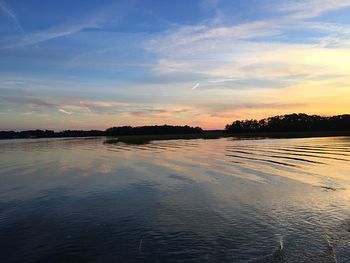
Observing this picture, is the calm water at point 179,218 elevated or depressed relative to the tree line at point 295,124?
depressed

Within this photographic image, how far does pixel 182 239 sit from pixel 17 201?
32.7 ft

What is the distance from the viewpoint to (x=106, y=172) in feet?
90.2

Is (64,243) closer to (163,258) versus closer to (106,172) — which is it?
(163,258)

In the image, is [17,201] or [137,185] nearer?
[17,201]

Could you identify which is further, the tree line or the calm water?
the tree line

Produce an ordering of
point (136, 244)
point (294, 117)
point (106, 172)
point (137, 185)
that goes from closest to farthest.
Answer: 1. point (136, 244)
2. point (137, 185)
3. point (106, 172)
4. point (294, 117)

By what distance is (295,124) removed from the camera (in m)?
163

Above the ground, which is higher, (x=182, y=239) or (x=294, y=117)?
(x=294, y=117)

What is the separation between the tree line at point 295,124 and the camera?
14850cm

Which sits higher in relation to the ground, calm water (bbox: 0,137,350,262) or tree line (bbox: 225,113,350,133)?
tree line (bbox: 225,113,350,133)

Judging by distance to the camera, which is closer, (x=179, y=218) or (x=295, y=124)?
(x=179, y=218)

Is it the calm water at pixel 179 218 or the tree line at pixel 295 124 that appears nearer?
the calm water at pixel 179 218

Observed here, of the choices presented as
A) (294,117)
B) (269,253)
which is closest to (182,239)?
(269,253)

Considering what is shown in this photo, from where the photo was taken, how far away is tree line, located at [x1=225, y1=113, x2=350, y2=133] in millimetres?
148500
